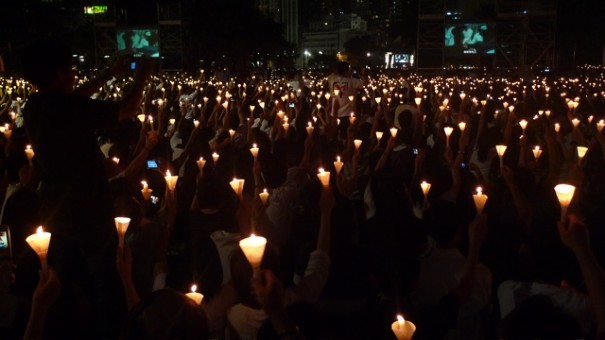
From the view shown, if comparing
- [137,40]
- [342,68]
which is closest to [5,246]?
[342,68]

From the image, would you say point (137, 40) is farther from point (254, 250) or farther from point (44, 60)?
point (254, 250)

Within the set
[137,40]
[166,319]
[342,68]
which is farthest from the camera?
[137,40]

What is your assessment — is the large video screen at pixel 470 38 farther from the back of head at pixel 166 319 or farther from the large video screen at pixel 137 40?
the back of head at pixel 166 319

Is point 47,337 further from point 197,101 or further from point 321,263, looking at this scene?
point 197,101

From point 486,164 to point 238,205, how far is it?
424 centimetres

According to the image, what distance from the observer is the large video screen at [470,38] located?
26297 mm

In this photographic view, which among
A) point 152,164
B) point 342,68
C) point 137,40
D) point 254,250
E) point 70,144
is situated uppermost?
point 137,40

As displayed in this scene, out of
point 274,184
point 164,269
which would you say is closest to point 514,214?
point 274,184

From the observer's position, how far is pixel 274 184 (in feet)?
18.7

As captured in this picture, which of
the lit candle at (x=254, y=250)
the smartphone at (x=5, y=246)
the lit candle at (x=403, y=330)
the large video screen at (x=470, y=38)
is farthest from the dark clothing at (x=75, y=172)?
the large video screen at (x=470, y=38)

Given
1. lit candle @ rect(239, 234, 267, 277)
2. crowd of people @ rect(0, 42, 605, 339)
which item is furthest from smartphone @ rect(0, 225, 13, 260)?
lit candle @ rect(239, 234, 267, 277)

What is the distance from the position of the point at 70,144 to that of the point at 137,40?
87.6 ft

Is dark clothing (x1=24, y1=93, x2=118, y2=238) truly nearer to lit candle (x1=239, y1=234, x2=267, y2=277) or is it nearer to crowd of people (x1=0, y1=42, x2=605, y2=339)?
crowd of people (x1=0, y1=42, x2=605, y2=339)

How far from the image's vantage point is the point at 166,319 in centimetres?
228
